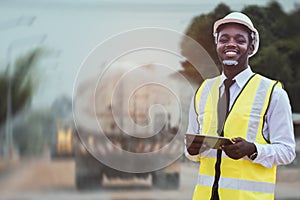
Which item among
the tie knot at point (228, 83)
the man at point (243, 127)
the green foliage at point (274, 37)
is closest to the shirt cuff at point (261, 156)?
the man at point (243, 127)

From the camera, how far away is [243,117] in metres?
1.13

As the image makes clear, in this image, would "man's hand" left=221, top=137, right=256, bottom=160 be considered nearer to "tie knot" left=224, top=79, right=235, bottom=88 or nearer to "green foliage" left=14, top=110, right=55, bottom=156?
"tie knot" left=224, top=79, right=235, bottom=88

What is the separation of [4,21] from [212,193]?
1642mm

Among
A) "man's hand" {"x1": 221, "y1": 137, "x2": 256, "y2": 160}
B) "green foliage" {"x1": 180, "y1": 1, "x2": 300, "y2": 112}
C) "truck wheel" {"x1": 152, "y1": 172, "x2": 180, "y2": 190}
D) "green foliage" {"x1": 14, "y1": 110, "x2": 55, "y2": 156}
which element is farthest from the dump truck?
"man's hand" {"x1": 221, "y1": 137, "x2": 256, "y2": 160}

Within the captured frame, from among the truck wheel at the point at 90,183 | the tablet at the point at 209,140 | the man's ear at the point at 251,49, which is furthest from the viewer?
the truck wheel at the point at 90,183

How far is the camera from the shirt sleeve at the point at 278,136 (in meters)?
1.10

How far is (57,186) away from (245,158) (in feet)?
5.33

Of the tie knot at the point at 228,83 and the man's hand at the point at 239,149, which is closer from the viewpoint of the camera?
the man's hand at the point at 239,149

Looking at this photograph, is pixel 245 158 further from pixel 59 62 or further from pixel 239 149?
pixel 59 62

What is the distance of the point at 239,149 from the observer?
107cm

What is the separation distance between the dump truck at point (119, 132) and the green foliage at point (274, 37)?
395 millimetres

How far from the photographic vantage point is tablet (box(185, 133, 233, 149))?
1069mm

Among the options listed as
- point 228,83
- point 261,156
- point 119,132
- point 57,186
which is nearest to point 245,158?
point 261,156

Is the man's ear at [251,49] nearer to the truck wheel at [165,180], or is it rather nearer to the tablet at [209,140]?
the tablet at [209,140]
